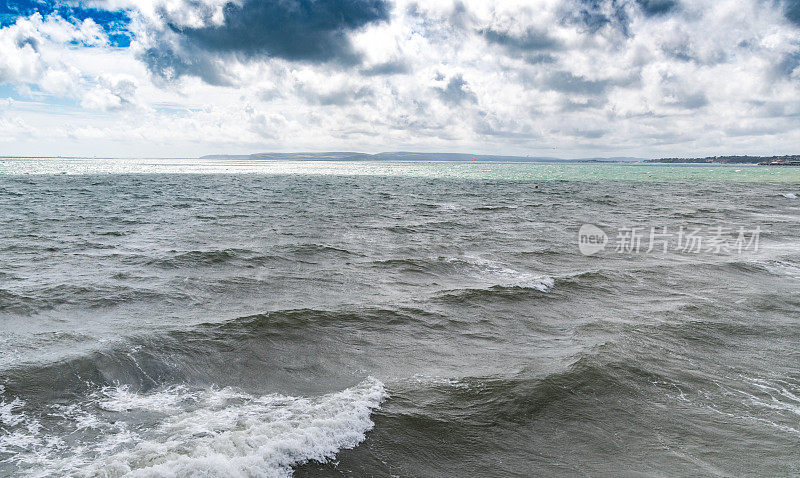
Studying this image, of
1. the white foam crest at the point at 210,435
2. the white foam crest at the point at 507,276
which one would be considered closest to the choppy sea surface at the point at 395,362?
the white foam crest at the point at 210,435

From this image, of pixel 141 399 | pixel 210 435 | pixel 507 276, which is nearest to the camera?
pixel 210 435

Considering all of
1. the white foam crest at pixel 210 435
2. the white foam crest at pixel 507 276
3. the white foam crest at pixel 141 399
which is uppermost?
the white foam crest at pixel 507 276

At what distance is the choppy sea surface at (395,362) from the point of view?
5086 mm

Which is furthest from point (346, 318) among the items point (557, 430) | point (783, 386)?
point (783, 386)

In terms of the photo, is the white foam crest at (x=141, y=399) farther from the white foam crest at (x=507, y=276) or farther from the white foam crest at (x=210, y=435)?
the white foam crest at (x=507, y=276)

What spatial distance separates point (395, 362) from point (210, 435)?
3.21 meters

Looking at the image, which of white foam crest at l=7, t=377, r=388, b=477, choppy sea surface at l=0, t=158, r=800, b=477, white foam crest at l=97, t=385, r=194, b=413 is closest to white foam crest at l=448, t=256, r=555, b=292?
choppy sea surface at l=0, t=158, r=800, b=477

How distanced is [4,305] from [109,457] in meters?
7.68

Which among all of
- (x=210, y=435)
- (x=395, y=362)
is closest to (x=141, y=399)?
(x=210, y=435)

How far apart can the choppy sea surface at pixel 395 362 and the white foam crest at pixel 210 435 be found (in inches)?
1.1

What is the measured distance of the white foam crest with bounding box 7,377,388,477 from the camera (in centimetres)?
464

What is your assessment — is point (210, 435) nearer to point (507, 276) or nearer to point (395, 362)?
point (395, 362)

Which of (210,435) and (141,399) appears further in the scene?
(141,399)

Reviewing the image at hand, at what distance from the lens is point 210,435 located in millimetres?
5215
